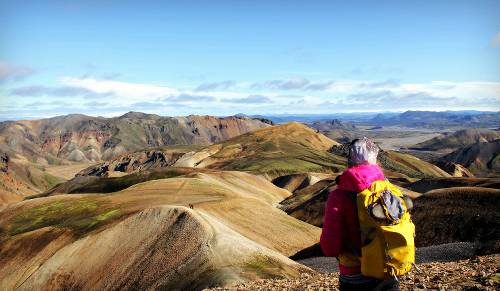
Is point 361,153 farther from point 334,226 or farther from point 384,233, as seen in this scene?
point 384,233

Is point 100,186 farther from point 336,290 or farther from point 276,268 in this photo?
point 336,290

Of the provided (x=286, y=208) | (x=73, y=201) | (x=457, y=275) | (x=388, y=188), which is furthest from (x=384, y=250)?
(x=286, y=208)

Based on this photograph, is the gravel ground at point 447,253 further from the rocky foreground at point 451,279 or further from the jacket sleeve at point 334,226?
the jacket sleeve at point 334,226

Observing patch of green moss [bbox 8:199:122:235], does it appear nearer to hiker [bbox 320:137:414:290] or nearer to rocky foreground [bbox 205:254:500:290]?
rocky foreground [bbox 205:254:500:290]

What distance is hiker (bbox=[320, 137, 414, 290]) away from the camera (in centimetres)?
927

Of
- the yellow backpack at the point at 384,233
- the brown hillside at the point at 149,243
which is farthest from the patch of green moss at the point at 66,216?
the yellow backpack at the point at 384,233

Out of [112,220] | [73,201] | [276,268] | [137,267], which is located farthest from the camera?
[73,201]

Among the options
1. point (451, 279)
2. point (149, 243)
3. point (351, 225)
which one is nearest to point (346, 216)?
point (351, 225)

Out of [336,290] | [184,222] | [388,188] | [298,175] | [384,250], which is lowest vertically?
[298,175]

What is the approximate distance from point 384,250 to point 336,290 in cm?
1071

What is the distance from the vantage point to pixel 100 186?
138 m

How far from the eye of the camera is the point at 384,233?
8875 mm

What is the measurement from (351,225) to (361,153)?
4.80 ft

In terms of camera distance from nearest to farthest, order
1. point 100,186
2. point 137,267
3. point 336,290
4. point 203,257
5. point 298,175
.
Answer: point 336,290, point 203,257, point 137,267, point 100,186, point 298,175
